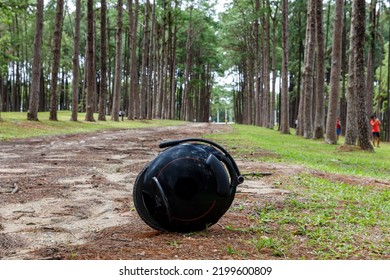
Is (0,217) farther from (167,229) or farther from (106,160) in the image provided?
(106,160)

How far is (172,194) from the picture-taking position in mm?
3641

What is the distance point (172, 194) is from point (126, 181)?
11.1ft

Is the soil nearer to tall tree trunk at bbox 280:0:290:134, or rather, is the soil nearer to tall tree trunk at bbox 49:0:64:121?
tall tree trunk at bbox 49:0:64:121

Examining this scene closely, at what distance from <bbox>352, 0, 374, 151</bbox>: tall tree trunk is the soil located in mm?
8790

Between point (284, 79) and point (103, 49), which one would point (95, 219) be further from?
point (103, 49)

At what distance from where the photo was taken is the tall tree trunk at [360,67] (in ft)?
52.0

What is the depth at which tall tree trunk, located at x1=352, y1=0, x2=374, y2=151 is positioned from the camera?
52.0 ft

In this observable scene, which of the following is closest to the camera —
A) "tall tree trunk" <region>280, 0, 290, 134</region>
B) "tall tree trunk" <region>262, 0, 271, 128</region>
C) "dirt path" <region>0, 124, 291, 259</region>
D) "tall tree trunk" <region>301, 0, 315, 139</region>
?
"dirt path" <region>0, 124, 291, 259</region>

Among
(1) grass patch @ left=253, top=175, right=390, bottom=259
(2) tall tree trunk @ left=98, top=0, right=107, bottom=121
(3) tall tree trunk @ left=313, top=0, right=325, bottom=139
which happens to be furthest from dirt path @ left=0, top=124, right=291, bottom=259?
(2) tall tree trunk @ left=98, top=0, right=107, bottom=121

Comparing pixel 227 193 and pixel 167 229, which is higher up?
pixel 227 193

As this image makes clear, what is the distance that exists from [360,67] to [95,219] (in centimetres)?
1390

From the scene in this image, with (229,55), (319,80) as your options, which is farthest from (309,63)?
(229,55)

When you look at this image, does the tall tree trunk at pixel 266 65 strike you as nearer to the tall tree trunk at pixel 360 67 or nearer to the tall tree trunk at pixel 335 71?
the tall tree trunk at pixel 335 71
